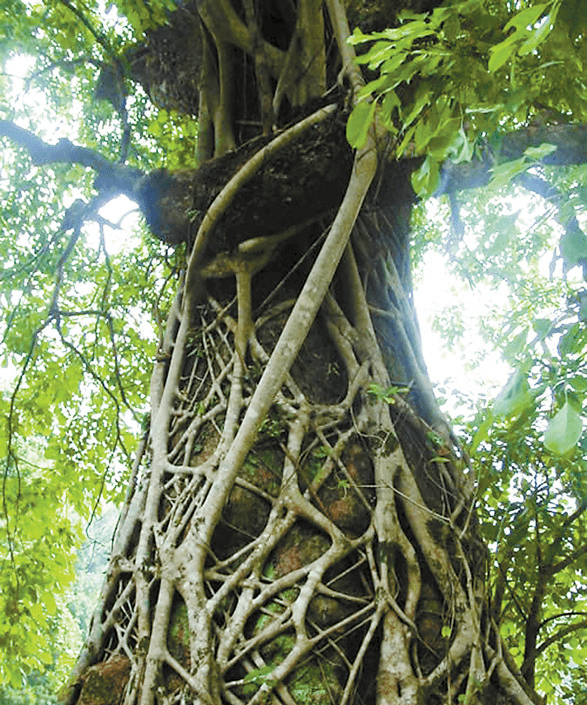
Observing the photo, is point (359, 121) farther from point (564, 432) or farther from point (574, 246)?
point (564, 432)

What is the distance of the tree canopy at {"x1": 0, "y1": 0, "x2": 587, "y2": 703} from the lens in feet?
3.48

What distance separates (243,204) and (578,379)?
2165mm

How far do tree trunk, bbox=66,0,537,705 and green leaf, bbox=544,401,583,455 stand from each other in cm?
147

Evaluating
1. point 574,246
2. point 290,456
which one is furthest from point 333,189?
point 574,246

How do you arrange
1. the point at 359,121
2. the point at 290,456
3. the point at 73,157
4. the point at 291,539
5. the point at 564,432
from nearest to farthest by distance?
the point at 564,432, the point at 359,121, the point at 291,539, the point at 290,456, the point at 73,157

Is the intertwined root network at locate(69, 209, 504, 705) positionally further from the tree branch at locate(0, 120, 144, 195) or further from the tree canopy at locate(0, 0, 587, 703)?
the tree branch at locate(0, 120, 144, 195)

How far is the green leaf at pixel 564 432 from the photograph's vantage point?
0.73m

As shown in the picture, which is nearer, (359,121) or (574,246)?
(574,246)

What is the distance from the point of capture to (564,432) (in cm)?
75

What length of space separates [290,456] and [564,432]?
5.41 feet

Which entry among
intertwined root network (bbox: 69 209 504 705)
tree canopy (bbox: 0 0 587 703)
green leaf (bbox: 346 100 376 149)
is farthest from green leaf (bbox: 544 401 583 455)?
intertwined root network (bbox: 69 209 504 705)

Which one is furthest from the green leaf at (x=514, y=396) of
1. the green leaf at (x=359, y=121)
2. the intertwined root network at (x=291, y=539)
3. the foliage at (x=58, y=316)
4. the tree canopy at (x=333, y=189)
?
the foliage at (x=58, y=316)

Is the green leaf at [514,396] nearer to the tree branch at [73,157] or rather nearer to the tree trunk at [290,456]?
the tree trunk at [290,456]

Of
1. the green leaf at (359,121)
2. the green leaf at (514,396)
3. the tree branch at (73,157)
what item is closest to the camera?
the green leaf at (514,396)
